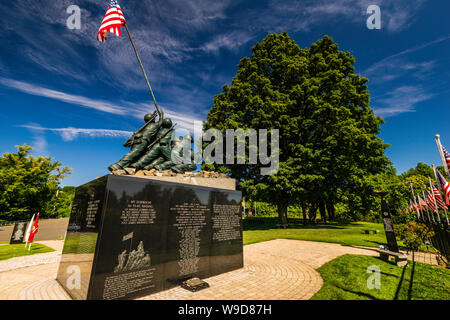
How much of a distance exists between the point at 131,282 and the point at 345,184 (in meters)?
23.8

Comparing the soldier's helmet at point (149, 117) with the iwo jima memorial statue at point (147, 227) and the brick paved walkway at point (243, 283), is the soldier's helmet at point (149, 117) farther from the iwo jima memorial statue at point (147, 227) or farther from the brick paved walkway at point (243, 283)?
the brick paved walkway at point (243, 283)

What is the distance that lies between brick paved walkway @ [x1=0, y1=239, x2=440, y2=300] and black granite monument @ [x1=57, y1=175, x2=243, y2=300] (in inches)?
17.0

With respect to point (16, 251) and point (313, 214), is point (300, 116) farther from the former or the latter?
point (16, 251)

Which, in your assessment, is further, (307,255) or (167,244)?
(307,255)

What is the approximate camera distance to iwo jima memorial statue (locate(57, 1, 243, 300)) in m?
4.28

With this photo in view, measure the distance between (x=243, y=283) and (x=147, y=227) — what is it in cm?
315

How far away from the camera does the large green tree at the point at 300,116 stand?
17516mm

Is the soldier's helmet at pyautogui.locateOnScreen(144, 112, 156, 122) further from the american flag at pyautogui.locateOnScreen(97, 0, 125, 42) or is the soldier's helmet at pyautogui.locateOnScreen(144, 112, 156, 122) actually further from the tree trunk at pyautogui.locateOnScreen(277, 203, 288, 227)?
the tree trunk at pyautogui.locateOnScreen(277, 203, 288, 227)

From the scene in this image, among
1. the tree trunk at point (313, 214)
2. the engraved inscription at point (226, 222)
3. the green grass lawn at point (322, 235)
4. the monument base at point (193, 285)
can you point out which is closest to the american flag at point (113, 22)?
the engraved inscription at point (226, 222)

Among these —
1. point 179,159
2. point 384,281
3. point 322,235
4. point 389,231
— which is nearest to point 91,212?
point 179,159

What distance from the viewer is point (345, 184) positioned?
72.7ft

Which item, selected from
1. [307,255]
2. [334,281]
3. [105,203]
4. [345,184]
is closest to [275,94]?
[345,184]

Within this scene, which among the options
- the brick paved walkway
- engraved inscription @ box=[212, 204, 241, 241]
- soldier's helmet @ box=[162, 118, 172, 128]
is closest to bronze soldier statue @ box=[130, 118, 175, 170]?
soldier's helmet @ box=[162, 118, 172, 128]
